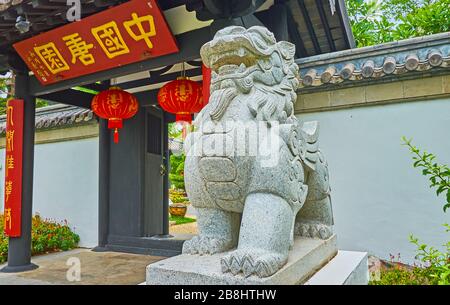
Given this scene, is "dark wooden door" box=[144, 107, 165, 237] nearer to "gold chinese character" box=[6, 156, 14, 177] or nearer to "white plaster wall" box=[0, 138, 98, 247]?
"white plaster wall" box=[0, 138, 98, 247]

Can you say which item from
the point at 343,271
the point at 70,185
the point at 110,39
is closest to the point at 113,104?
the point at 110,39

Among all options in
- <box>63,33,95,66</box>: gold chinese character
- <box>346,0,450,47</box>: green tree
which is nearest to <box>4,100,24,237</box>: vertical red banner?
<box>63,33,95,66</box>: gold chinese character

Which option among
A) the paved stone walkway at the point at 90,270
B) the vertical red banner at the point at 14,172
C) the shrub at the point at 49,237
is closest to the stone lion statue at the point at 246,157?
the paved stone walkway at the point at 90,270

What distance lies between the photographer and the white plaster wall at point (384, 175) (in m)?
4.11

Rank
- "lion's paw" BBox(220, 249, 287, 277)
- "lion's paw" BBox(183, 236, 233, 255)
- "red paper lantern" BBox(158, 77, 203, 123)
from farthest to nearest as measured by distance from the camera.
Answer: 1. "red paper lantern" BBox(158, 77, 203, 123)
2. "lion's paw" BBox(183, 236, 233, 255)
3. "lion's paw" BBox(220, 249, 287, 277)

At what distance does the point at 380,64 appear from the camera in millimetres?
4371

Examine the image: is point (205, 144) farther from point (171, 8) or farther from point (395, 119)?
point (395, 119)

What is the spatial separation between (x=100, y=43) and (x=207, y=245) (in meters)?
3.12

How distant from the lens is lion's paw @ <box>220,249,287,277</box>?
5.36 feet

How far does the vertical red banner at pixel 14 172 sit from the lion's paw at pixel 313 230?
4260 mm

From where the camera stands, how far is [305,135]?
2377 mm

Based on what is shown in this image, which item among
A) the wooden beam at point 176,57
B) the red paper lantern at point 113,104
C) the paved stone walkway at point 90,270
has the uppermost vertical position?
the wooden beam at point 176,57

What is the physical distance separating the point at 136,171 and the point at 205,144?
4.74 m

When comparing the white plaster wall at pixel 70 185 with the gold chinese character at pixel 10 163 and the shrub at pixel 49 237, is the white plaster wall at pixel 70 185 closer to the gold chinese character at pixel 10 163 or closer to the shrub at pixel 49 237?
the shrub at pixel 49 237
